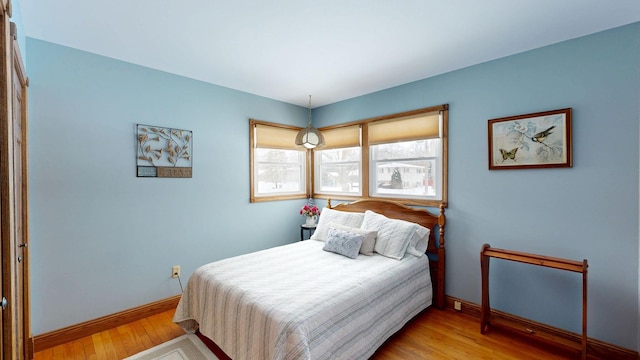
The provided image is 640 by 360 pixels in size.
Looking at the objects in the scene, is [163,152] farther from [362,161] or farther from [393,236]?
[393,236]

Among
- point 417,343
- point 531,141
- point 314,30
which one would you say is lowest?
point 417,343

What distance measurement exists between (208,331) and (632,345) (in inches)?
127

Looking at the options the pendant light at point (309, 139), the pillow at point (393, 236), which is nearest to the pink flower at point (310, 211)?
the pendant light at point (309, 139)

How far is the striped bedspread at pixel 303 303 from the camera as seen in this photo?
1740mm

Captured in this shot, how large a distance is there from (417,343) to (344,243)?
1071mm

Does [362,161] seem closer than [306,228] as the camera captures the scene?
Yes

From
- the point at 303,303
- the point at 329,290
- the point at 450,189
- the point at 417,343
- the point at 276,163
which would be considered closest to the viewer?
the point at 303,303

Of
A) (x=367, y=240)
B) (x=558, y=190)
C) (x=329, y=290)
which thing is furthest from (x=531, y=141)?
(x=329, y=290)

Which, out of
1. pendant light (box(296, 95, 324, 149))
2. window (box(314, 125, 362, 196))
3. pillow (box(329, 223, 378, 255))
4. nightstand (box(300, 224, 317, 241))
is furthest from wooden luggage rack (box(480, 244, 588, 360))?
pendant light (box(296, 95, 324, 149))

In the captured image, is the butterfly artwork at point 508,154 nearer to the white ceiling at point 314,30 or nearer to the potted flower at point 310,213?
the white ceiling at point 314,30

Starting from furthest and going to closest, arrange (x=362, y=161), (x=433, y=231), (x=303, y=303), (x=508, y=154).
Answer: (x=362, y=161)
(x=433, y=231)
(x=508, y=154)
(x=303, y=303)

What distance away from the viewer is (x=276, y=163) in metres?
4.18

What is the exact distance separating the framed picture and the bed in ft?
2.62

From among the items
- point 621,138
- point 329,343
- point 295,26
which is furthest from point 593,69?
point 329,343
